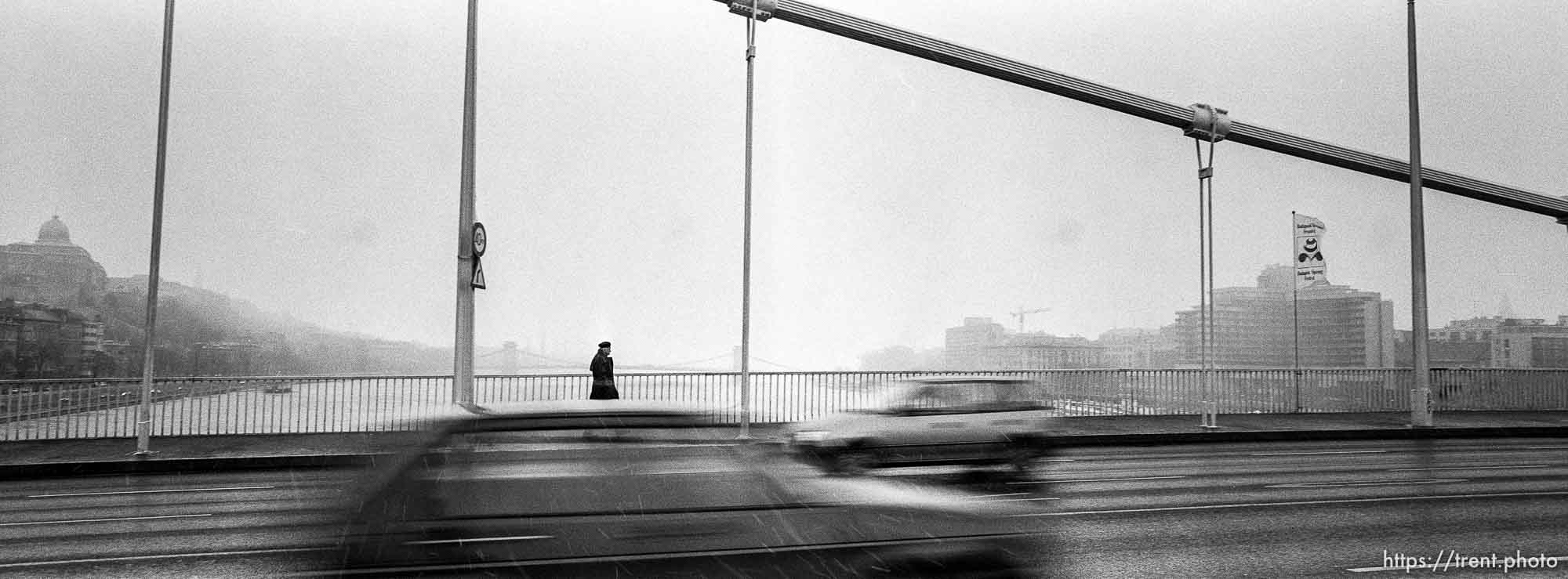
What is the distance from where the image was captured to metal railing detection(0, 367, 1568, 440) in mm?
14594

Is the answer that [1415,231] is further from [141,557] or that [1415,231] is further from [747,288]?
[141,557]

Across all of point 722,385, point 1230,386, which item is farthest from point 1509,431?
point 722,385

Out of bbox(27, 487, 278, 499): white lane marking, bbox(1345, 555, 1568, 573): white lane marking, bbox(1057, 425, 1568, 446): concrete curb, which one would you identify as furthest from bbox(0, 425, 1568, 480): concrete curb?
bbox(1345, 555, 1568, 573): white lane marking

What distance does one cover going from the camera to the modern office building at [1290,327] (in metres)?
25.8

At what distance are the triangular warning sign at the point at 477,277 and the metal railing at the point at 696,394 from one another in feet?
6.22

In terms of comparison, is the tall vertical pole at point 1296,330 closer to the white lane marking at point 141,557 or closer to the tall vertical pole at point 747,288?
the tall vertical pole at point 747,288

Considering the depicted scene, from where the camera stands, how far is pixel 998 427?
10.3m

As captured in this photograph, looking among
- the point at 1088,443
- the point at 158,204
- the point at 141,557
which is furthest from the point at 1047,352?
the point at 141,557

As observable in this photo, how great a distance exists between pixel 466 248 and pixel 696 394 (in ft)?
16.7

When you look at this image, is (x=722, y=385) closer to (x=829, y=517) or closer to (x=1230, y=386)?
(x=1230, y=386)

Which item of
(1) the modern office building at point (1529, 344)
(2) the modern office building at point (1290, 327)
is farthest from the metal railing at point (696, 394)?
(1) the modern office building at point (1529, 344)

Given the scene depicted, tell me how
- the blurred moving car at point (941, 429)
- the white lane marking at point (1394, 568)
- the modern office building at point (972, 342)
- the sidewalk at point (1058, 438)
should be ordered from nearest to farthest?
the white lane marking at point (1394, 568) < the blurred moving car at point (941, 429) < the sidewalk at point (1058, 438) < the modern office building at point (972, 342)

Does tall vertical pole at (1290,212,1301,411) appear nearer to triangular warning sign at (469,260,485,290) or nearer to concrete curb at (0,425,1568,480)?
concrete curb at (0,425,1568,480)

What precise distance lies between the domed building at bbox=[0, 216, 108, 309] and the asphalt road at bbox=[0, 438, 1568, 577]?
23.0 metres
